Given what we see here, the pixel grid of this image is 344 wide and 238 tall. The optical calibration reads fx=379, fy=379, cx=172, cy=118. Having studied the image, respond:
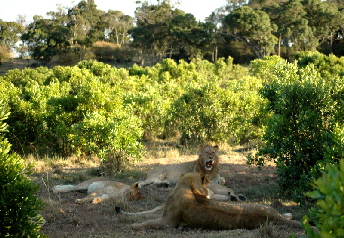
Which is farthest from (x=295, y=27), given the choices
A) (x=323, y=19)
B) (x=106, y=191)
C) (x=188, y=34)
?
(x=106, y=191)

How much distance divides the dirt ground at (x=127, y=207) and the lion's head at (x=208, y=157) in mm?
579

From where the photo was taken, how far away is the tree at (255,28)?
47.0m

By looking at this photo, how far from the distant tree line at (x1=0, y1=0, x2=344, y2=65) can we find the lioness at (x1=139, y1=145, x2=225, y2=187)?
41120mm

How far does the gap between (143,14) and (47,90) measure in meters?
53.7

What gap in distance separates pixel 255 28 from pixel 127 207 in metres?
45.3

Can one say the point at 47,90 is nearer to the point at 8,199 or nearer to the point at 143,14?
the point at 8,199

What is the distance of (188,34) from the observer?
52.8 m

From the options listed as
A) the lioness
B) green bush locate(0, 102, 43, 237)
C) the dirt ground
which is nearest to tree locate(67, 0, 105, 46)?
the dirt ground

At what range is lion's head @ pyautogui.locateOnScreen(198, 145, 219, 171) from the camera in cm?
812

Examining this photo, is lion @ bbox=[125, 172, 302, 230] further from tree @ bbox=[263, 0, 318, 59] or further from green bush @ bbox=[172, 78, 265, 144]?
tree @ bbox=[263, 0, 318, 59]

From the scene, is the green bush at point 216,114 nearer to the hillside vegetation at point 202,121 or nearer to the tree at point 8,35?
the hillside vegetation at point 202,121

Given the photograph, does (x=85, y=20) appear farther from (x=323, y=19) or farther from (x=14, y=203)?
(x=14, y=203)

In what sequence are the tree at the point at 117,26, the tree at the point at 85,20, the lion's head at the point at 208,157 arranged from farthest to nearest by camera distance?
the tree at the point at 117,26
the tree at the point at 85,20
the lion's head at the point at 208,157

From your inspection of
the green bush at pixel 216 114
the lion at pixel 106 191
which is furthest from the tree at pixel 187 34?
the lion at pixel 106 191
